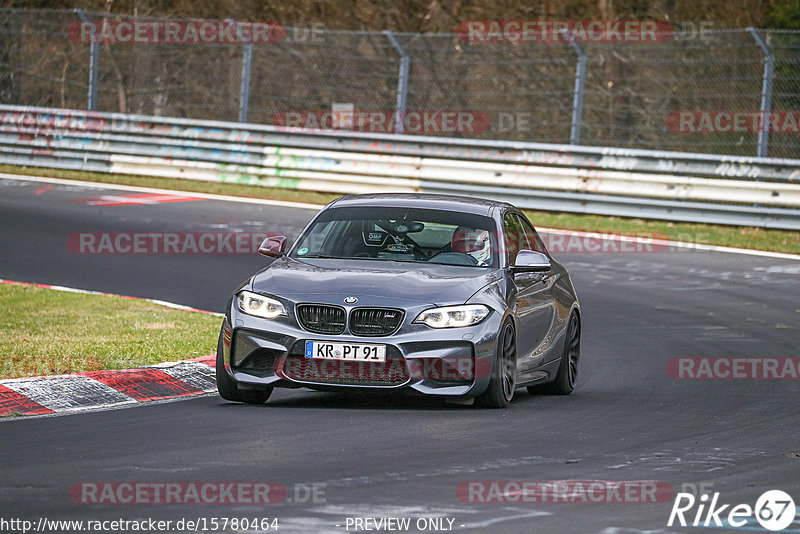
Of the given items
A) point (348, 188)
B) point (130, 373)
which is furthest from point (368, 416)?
point (348, 188)

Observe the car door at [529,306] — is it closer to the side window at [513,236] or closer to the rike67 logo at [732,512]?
the side window at [513,236]

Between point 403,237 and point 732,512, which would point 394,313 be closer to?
point 403,237

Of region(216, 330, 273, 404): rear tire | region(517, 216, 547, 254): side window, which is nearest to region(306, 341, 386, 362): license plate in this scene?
region(216, 330, 273, 404): rear tire

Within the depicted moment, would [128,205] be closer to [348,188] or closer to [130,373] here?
[348,188]

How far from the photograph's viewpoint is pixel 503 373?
9.51 meters

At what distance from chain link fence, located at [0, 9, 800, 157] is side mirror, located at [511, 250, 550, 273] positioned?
12.3m

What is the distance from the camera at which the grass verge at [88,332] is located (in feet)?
34.6

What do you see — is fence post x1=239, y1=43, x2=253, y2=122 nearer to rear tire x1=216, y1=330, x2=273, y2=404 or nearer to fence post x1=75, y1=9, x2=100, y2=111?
fence post x1=75, y1=9, x2=100, y2=111

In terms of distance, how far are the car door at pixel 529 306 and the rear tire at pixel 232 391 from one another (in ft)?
5.67

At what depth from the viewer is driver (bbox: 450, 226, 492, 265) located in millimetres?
10258

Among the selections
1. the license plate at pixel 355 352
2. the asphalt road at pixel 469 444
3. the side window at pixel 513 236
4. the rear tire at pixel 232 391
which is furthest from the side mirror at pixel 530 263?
the rear tire at pixel 232 391

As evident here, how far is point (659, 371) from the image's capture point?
38.6 feet

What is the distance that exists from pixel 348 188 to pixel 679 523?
1859 cm

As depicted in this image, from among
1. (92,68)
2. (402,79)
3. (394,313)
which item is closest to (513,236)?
(394,313)
